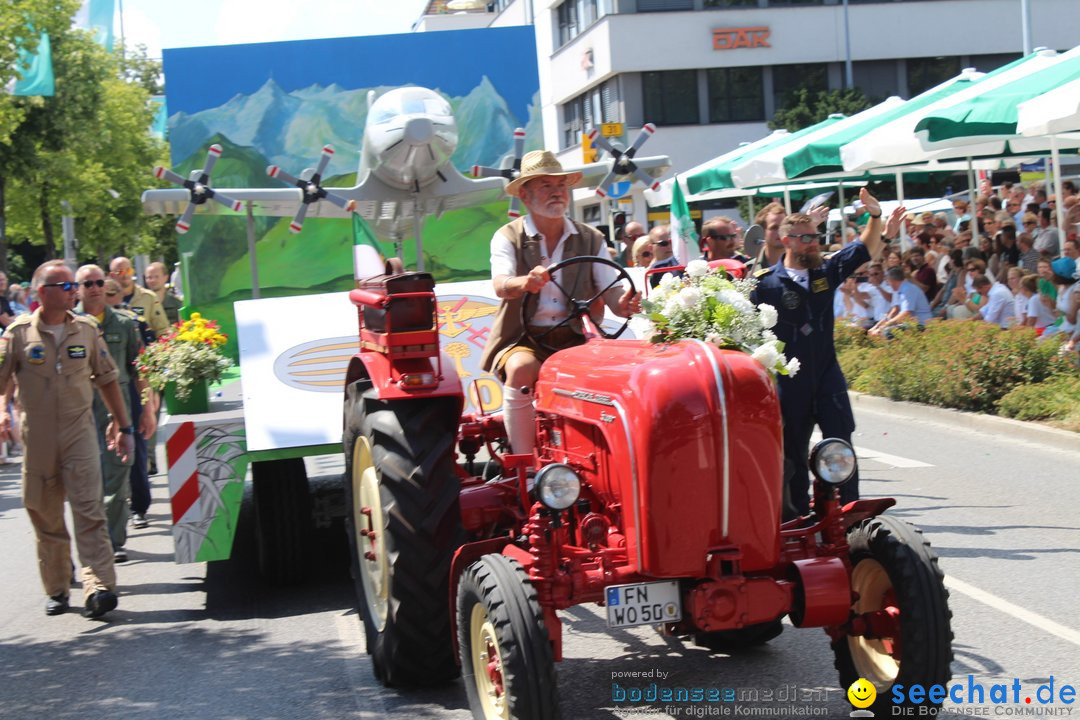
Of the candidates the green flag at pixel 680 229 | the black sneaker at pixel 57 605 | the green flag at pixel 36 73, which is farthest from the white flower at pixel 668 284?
the green flag at pixel 36 73

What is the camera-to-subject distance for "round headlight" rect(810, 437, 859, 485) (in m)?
4.69

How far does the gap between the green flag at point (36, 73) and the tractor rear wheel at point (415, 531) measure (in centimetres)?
2304

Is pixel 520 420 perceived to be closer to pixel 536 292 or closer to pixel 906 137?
pixel 536 292

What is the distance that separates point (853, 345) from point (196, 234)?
900 centimetres

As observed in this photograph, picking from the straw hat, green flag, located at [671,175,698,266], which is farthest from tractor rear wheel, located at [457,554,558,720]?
green flag, located at [671,175,698,266]

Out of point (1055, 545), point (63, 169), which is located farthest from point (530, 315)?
point (63, 169)

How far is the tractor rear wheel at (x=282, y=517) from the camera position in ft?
24.5

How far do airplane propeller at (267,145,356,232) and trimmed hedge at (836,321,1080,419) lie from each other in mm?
6524

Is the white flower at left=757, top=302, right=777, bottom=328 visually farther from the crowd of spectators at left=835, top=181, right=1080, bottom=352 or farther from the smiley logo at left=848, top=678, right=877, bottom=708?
the crowd of spectators at left=835, top=181, right=1080, bottom=352

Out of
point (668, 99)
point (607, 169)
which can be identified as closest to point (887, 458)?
point (607, 169)

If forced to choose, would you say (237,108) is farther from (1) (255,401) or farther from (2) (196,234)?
(1) (255,401)

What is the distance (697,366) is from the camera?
14.5 ft

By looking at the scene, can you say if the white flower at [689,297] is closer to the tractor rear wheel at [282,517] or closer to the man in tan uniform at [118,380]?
the tractor rear wheel at [282,517]

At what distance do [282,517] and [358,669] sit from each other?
1.64m
